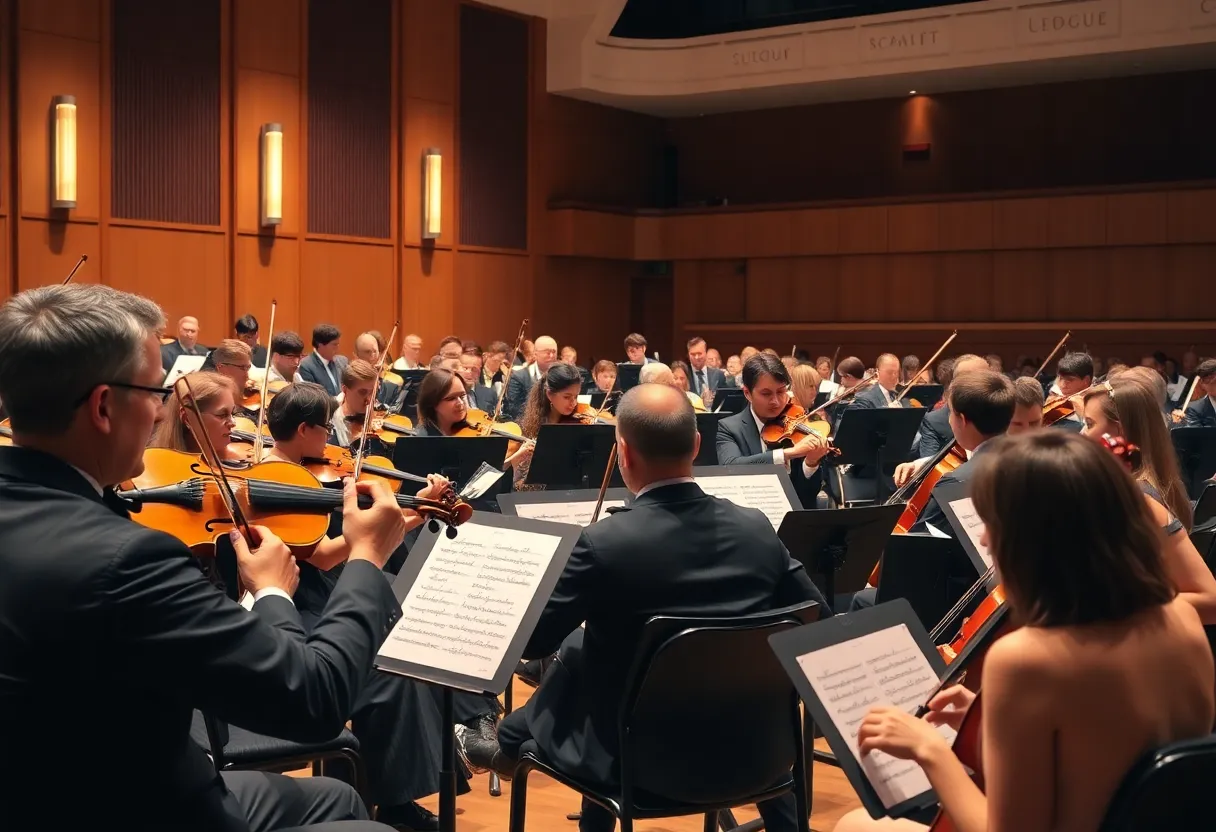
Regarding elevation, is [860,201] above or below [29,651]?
above

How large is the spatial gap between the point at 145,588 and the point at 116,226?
1214 cm

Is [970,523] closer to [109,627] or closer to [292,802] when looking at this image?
[292,802]

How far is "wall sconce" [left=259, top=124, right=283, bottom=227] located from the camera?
14.0m

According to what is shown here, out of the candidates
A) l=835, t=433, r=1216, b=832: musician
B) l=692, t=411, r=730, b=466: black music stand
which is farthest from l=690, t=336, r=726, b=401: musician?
l=835, t=433, r=1216, b=832: musician

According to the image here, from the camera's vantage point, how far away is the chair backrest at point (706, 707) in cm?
270

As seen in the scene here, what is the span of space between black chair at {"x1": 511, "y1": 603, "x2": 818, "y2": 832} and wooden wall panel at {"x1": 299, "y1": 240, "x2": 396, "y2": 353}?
12579 millimetres

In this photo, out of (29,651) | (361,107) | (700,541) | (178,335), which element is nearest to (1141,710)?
(700,541)

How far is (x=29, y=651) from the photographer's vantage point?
5.72 ft

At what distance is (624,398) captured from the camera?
317 centimetres

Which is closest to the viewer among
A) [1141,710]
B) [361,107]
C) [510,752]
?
[1141,710]

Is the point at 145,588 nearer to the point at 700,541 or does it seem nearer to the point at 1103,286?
the point at 700,541

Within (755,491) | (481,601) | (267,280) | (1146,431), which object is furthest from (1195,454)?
(267,280)

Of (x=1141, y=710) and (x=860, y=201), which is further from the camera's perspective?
(x=860, y=201)

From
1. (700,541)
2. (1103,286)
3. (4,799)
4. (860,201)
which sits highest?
(860,201)
